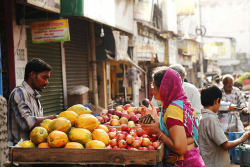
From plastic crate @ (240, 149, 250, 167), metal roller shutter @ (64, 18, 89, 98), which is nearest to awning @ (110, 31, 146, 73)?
metal roller shutter @ (64, 18, 89, 98)

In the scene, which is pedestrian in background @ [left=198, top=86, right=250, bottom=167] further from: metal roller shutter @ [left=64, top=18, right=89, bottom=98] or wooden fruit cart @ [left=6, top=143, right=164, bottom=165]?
metal roller shutter @ [left=64, top=18, right=89, bottom=98]

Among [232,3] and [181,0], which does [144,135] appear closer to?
[181,0]

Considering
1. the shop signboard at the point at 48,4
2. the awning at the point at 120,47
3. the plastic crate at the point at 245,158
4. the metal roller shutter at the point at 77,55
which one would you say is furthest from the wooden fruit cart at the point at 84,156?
the awning at the point at 120,47

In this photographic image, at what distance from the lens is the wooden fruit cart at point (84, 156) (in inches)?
94.3

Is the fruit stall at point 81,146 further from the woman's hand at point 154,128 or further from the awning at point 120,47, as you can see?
the awning at point 120,47

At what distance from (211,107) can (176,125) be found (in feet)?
4.80

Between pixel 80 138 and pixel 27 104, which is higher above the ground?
pixel 27 104

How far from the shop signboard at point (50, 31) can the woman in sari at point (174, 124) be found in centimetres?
367

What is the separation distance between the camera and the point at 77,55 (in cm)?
931

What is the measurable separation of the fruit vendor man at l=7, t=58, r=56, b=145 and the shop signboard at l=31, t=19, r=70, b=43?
98.3 inches

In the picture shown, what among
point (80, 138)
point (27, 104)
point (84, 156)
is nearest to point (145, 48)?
A: point (27, 104)

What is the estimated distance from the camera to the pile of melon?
2.54 m

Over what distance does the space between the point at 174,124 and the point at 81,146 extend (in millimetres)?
837

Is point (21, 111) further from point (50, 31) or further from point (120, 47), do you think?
point (120, 47)
